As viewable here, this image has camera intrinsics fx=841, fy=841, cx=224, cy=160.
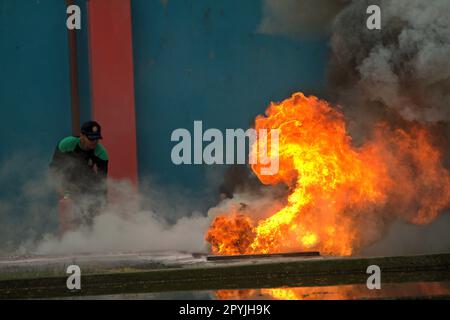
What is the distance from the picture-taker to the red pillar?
977 centimetres

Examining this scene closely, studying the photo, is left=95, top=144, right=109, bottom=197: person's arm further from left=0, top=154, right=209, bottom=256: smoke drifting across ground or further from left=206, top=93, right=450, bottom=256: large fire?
left=206, top=93, right=450, bottom=256: large fire

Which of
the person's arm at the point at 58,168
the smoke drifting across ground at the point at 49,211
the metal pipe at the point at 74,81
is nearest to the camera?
the person's arm at the point at 58,168

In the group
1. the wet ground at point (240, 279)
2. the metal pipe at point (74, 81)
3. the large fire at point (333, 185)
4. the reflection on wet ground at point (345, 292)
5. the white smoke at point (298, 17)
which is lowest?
the reflection on wet ground at point (345, 292)

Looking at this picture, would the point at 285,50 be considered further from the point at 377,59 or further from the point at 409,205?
the point at 409,205

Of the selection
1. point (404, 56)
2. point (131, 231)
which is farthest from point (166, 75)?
point (404, 56)

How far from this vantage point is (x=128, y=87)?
9.83 metres

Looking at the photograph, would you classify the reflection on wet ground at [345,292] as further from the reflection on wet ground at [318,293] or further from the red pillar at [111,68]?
the red pillar at [111,68]

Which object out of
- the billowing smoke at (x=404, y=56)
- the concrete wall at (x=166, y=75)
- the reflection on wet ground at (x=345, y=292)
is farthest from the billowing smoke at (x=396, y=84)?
the reflection on wet ground at (x=345, y=292)

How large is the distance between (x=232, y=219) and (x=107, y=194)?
6.29ft

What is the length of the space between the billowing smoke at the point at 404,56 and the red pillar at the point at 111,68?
254 centimetres

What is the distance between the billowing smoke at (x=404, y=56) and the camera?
28.6 feet

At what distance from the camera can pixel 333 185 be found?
8.44 m

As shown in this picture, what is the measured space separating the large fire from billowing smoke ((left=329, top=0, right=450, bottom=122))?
1.09 ft

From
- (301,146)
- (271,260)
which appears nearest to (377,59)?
(301,146)
